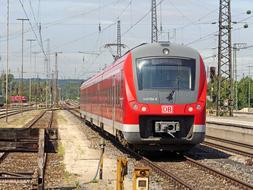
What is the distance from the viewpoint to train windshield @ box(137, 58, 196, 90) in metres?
15.9

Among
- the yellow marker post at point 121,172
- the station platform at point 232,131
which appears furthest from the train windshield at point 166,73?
the station platform at point 232,131

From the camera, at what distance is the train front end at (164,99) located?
15602 mm

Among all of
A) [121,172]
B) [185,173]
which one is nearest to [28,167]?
[185,173]

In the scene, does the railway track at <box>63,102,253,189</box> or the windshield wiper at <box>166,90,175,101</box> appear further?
the windshield wiper at <box>166,90,175,101</box>

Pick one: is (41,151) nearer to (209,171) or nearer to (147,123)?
(209,171)

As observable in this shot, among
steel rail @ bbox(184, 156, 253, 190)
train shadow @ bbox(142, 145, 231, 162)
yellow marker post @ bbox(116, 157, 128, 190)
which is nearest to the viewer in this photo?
yellow marker post @ bbox(116, 157, 128, 190)

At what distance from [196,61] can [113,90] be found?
419 cm

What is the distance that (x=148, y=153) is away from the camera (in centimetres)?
1809

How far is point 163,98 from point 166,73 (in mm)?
787

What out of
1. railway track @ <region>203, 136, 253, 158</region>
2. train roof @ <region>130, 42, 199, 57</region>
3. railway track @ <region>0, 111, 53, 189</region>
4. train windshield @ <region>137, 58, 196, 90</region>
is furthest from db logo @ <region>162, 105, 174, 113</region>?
railway track @ <region>0, 111, 53, 189</region>

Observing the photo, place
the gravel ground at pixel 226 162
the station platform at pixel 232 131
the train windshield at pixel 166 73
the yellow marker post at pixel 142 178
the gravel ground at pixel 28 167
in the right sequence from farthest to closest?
1. the station platform at pixel 232 131
2. the train windshield at pixel 166 73
3. the gravel ground at pixel 226 162
4. the gravel ground at pixel 28 167
5. the yellow marker post at pixel 142 178

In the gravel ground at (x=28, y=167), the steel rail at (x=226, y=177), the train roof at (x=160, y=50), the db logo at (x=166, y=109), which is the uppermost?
the train roof at (x=160, y=50)

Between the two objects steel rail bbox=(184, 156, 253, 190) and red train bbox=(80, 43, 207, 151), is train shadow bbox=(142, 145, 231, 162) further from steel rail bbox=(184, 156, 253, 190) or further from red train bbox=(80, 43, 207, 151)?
steel rail bbox=(184, 156, 253, 190)

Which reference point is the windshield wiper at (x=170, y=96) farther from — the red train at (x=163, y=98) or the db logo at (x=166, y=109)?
the db logo at (x=166, y=109)
